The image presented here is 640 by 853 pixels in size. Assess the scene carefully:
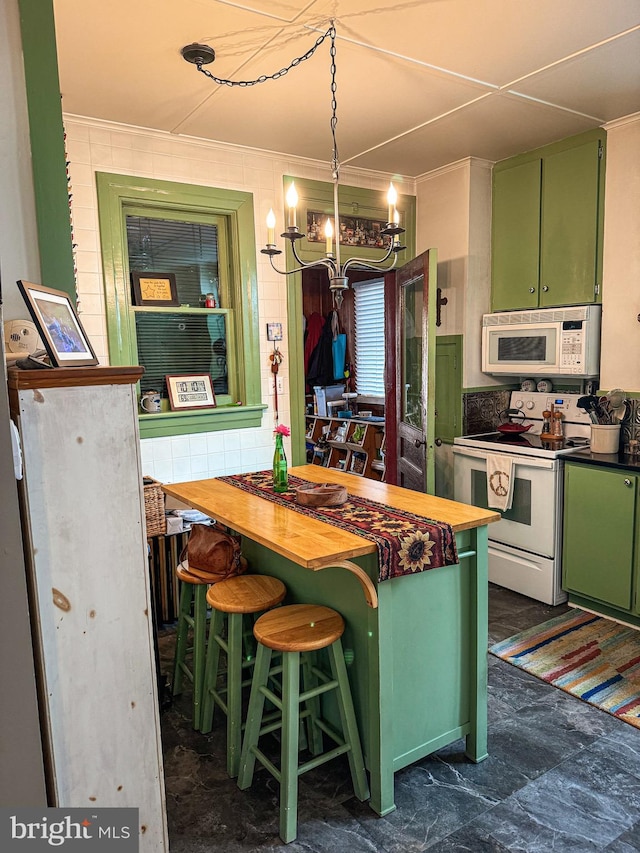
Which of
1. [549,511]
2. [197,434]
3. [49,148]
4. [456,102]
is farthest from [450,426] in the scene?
[49,148]

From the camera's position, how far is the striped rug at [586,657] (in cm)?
264

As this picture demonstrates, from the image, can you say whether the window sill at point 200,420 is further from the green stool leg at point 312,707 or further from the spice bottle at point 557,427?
the spice bottle at point 557,427

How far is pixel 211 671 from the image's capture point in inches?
94.6

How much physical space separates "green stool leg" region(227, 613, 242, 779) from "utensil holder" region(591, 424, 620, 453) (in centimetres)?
244

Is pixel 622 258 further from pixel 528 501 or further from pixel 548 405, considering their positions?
pixel 528 501

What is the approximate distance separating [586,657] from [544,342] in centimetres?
191

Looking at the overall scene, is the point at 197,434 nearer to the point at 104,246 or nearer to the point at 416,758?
the point at 104,246

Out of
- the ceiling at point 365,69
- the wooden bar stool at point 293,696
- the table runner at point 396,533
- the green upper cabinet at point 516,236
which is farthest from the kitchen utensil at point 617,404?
the wooden bar stool at point 293,696

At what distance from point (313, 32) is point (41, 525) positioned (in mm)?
2209

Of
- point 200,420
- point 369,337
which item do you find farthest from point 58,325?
point 369,337

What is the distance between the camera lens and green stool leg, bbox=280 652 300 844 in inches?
72.9

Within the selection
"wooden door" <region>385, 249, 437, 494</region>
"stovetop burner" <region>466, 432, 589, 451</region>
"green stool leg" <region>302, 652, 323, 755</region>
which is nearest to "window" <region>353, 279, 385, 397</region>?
"wooden door" <region>385, 249, 437, 494</region>

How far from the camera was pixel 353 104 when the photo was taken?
309 cm

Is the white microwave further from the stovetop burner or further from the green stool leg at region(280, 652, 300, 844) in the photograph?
the green stool leg at region(280, 652, 300, 844)
